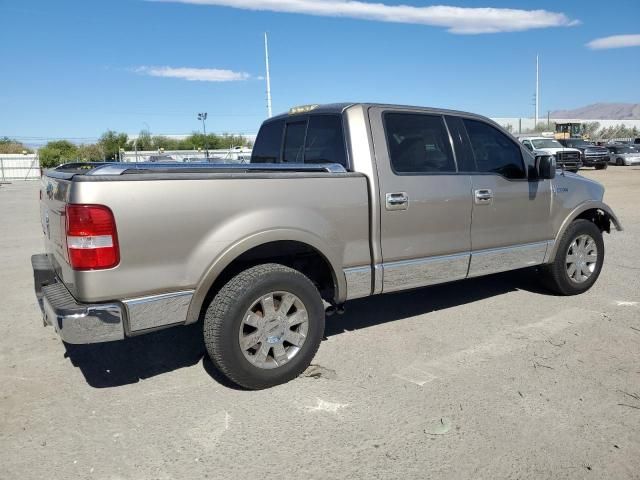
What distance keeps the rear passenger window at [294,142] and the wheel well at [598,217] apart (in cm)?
317

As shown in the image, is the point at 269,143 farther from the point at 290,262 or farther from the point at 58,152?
the point at 58,152

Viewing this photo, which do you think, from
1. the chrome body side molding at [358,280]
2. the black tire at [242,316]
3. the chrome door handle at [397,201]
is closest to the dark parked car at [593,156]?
the chrome door handle at [397,201]

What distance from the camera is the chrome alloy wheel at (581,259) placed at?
5.65m

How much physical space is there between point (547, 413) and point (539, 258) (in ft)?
7.74

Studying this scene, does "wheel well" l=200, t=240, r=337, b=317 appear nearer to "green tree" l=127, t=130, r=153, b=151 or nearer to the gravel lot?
the gravel lot

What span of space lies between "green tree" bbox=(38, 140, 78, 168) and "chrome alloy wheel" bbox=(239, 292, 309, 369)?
5305cm

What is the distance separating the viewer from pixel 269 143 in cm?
529

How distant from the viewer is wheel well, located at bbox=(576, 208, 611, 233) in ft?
19.2

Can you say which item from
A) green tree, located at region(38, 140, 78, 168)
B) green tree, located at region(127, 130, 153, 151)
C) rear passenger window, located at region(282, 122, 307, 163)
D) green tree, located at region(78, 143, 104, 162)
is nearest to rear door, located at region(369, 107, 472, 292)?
rear passenger window, located at region(282, 122, 307, 163)

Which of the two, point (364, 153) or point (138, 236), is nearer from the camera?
point (138, 236)

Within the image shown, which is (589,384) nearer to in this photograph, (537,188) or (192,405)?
(537,188)

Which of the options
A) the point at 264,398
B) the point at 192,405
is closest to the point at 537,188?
the point at 264,398

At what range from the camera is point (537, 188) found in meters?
5.17

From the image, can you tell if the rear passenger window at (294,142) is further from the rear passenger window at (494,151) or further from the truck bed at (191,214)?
the rear passenger window at (494,151)
